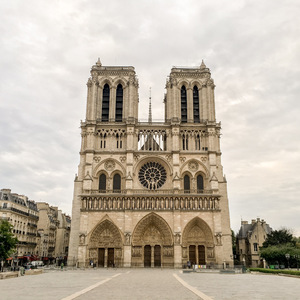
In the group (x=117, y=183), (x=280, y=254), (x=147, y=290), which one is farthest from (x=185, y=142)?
(x=147, y=290)

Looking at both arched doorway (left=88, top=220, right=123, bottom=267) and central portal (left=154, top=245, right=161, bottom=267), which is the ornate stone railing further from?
central portal (left=154, top=245, right=161, bottom=267)

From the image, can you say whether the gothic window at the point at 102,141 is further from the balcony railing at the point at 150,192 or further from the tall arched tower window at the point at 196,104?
the tall arched tower window at the point at 196,104

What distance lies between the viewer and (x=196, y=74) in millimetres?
49656

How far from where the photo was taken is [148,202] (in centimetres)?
4194

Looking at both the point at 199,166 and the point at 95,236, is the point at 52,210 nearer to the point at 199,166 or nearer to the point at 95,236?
the point at 95,236

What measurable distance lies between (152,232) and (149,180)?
6.75 m

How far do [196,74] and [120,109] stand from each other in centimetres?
1243

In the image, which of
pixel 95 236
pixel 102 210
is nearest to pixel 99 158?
pixel 102 210

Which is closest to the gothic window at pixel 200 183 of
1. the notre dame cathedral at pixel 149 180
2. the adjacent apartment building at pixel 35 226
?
the notre dame cathedral at pixel 149 180

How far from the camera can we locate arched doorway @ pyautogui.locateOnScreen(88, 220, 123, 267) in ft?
134

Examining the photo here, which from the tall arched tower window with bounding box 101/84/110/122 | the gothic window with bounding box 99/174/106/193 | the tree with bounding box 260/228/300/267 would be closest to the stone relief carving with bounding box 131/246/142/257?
the gothic window with bounding box 99/174/106/193

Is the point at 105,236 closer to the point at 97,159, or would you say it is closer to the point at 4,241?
the point at 97,159

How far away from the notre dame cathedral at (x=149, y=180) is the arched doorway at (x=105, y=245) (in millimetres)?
118

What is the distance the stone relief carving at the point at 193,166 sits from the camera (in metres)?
44.9
